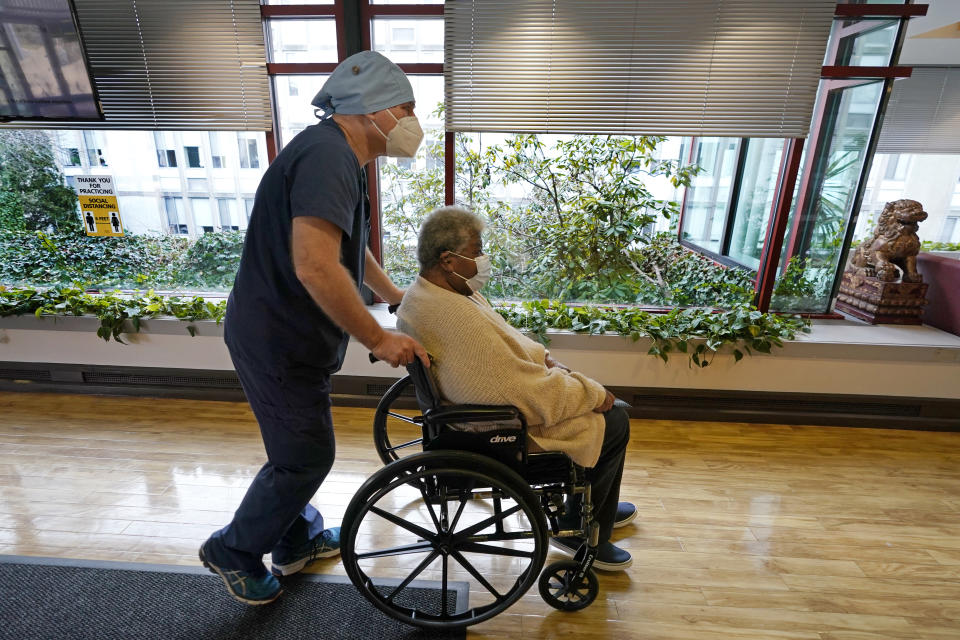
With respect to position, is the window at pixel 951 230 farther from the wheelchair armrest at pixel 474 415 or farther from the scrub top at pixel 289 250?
the scrub top at pixel 289 250

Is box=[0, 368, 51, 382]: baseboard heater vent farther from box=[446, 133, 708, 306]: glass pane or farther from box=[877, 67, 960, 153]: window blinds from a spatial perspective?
box=[877, 67, 960, 153]: window blinds

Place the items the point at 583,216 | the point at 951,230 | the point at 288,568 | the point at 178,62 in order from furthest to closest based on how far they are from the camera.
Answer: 1. the point at 951,230
2. the point at 583,216
3. the point at 178,62
4. the point at 288,568

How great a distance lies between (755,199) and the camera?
3.05m

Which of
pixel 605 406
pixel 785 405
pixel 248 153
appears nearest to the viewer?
pixel 605 406

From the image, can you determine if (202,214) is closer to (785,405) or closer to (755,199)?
(755,199)

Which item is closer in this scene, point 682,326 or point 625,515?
point 625,515

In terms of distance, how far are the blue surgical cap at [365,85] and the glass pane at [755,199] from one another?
8.10ft

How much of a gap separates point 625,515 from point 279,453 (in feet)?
4.37

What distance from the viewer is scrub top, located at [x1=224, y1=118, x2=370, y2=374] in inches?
45.8

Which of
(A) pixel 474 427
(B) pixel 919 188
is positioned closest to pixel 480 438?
(A) pixel 474 427

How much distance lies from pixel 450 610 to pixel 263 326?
1.05 meters

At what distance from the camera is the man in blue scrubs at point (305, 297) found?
116 centimetres

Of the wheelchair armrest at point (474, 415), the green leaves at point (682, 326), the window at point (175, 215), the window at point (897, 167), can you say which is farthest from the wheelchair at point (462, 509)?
the window at point (897, 167)

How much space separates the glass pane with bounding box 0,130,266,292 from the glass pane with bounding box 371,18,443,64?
905 millimetres
